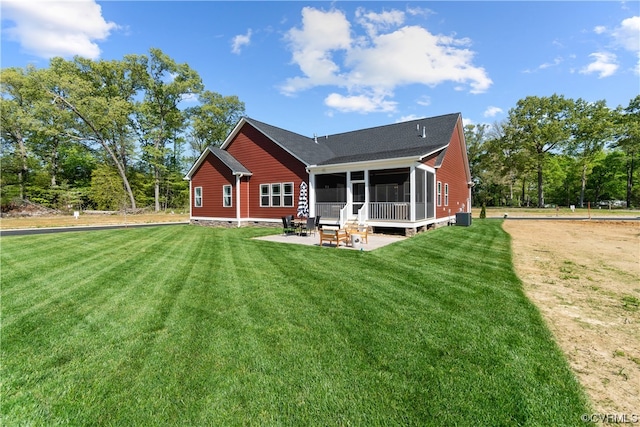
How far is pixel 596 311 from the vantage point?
432 cm

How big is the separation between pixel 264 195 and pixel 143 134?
2822 centimetres

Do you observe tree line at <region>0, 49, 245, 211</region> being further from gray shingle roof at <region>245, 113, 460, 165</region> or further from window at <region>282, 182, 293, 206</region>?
window at <region>282, 182, 293, 206</region>

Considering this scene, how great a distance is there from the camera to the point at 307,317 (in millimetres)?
4008

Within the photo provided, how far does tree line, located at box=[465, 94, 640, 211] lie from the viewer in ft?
123

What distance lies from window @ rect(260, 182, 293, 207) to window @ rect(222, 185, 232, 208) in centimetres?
237

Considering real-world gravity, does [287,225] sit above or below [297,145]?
below

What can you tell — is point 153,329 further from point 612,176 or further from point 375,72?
point 612,176

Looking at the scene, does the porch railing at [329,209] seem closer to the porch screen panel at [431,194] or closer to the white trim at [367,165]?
the white trim at [367,165]

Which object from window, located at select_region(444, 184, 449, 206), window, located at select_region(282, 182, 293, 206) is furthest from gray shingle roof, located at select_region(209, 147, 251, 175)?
window, located at select_region(444, 184, 449, 206)

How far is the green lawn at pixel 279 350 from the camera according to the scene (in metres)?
2.28

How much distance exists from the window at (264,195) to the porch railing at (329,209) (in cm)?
381

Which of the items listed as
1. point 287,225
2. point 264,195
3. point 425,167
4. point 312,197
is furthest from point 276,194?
point 425,167

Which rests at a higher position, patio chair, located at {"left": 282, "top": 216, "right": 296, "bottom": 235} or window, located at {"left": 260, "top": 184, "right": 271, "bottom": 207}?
window, located at {"left": 260, "top": 184, "right": 271, "bottom": 207}

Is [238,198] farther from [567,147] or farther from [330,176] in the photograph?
[567,147]
